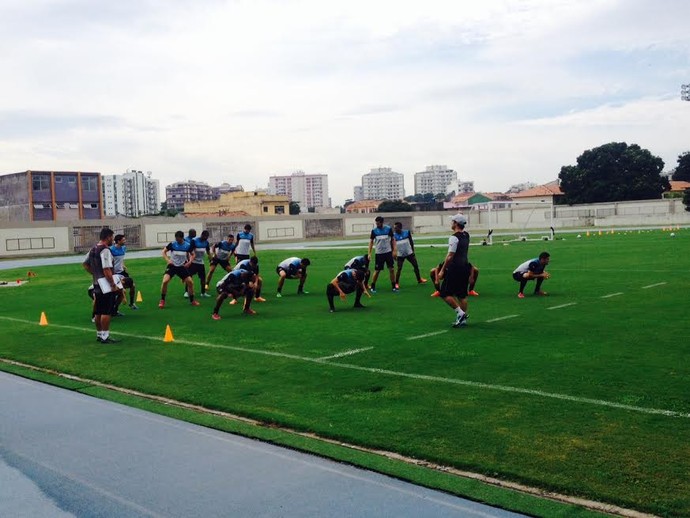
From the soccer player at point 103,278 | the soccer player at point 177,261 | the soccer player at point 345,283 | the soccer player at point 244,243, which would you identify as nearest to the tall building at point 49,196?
the soccer player at point 244,243

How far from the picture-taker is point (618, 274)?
65.8 ft

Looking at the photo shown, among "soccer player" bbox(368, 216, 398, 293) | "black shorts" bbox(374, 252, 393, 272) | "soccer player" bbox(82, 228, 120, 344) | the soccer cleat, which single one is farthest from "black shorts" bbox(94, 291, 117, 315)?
"black shorts" bbox(374, 252, 393, 272)

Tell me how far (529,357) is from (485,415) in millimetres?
2776

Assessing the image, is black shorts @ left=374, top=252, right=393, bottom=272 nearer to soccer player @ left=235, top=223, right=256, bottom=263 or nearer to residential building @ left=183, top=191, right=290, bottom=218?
soccer player @ left=235, top=223, right=256, bottom=263

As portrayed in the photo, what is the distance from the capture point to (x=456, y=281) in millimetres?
11531

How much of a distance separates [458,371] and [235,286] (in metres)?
6.58

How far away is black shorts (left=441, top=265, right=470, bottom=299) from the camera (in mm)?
11516

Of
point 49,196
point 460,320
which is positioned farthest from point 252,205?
point 460,320

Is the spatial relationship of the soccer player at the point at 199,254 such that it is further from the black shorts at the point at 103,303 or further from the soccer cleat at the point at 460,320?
the soccer cleat at the point at 460,320

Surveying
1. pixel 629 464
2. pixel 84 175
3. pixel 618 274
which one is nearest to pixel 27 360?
pixel 629 464

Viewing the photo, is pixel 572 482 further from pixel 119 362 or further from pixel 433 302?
pixel 433 302

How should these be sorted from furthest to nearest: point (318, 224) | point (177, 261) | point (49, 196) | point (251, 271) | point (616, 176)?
1. point (616, 176)
2. point (49, 196)
3. point (318, 224)
4. point (177, 261)
5. point (251, 271)

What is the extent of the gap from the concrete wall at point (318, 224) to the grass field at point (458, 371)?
114 feet

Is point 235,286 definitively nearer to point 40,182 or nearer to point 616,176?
point 40,182
